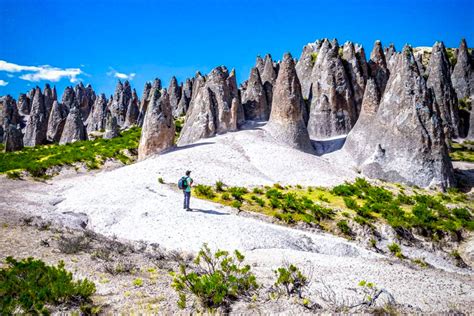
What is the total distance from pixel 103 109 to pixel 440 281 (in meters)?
75.4

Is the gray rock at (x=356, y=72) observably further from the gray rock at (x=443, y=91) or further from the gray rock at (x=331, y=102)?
the gray rock at (x=443, y=91)

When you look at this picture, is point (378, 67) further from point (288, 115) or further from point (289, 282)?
point (289, 282)

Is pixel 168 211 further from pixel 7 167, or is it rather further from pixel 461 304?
pixel 7 167

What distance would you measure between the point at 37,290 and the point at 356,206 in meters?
17.9

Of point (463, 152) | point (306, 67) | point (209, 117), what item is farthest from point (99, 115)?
point (463, 152)

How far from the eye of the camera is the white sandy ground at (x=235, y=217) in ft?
36.0

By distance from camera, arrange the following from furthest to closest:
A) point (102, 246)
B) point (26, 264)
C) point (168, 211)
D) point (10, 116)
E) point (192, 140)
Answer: point (10, 116) < point (192, 140) < point (168, 211) < point (102, 246) < point (26, 264)

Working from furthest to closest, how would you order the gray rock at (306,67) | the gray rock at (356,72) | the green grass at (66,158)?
1. the gray rock at (306,67)
2. the gray rock at (356,72)
3. the green grass at (66,158)

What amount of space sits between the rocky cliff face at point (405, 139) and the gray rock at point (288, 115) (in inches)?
211

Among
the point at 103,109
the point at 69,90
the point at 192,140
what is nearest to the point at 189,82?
the point at 103,109

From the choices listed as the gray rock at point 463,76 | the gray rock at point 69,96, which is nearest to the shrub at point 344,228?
the gray rock at point 463,76

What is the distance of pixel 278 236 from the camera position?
15438mm

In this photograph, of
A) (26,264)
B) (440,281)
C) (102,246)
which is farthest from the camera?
(102,246)

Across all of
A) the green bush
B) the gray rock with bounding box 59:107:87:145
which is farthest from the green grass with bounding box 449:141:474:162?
the gray rock with bounding box 59:107:87:145
